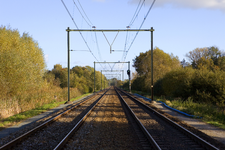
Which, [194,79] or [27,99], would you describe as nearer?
[27,99]

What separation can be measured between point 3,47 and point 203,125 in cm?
2048

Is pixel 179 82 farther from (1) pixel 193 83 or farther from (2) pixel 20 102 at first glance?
(2) pixel 20 102

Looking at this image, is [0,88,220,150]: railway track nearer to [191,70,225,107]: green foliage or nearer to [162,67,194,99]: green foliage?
[191,70,225,107]: green foliage

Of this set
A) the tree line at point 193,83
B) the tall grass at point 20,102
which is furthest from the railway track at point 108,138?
the tree line at point 193,83

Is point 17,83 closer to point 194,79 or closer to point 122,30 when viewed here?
point 122,30

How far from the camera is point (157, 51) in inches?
2099

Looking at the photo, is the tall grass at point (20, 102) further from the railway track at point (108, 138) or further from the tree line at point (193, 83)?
the tree line at point (193, 83)

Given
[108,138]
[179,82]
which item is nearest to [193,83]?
[179,82]

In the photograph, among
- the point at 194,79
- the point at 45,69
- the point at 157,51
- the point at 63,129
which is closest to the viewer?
the point at 63,129

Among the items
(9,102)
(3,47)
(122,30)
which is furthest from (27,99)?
(122,30)

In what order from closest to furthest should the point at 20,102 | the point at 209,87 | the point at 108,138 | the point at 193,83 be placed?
the point at 108,138 → the point at 20,102 → the point at 209,87 → the point at 193,83

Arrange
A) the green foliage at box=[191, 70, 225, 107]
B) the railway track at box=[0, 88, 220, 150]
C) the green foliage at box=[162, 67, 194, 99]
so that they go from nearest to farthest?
1. the railway track at box=[0, 88, 220, 150]
2. the green foliage at box=[191, 70, 225, 107]
3. the green foliage at box=[162, 67, 194, 99]

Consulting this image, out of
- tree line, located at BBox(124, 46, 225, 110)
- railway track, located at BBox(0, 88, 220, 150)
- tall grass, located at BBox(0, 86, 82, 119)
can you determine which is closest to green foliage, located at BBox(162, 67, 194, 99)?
tree line, located at BBox(124, 46, 225, 110)

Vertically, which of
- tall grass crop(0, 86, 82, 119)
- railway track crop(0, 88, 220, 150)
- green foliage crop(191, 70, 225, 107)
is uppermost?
green foliage crop(191, 70, 225, 107)
